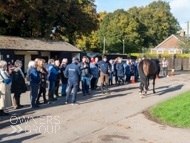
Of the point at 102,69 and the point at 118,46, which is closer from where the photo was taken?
the point at 102,69

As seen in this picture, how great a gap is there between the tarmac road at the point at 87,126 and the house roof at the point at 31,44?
12.8 metres

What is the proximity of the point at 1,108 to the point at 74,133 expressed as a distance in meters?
3.08

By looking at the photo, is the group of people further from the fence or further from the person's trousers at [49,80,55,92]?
the fence

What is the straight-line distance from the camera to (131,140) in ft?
17.1

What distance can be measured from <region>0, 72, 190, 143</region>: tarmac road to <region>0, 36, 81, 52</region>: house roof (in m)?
12.8

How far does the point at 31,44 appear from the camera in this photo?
22281mm

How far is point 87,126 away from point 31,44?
17.7 meters

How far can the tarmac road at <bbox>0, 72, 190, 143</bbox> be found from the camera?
17.5 ft

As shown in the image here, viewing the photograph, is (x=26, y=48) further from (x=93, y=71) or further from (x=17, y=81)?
(x=17, y=81)

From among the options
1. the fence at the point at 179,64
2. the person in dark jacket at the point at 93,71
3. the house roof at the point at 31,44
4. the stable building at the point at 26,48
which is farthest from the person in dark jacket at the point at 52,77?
the fence at the point at 179,64

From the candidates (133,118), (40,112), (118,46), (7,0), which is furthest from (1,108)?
(118,46)

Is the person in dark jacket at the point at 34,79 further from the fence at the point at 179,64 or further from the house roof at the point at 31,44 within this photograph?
the fence at the point at 179,64

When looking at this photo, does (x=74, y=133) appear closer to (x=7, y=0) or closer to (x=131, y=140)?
(x=131, y=140)

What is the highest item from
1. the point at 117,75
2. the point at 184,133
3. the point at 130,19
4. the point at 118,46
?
the point at 130,19
